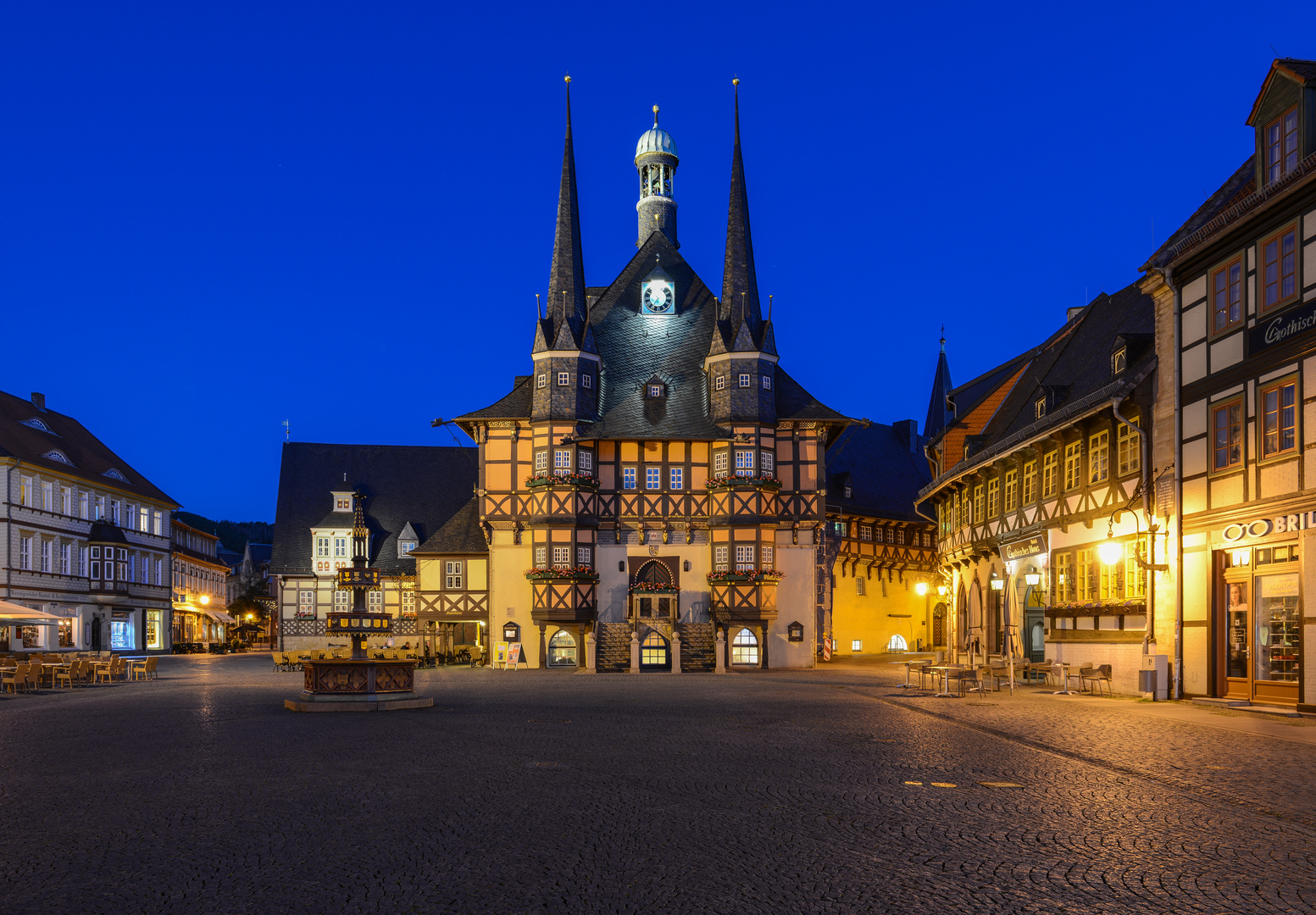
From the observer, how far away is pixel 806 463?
44406 mm

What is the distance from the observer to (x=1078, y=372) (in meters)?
29.3

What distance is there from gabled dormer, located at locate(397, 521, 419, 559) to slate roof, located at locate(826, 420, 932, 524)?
21721 mm

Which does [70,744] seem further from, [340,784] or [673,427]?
[673,427]

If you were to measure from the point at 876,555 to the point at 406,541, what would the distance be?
24967 mm

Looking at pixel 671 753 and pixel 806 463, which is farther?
pixel 806 463

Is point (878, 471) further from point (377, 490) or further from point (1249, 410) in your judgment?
point (1249, 410)

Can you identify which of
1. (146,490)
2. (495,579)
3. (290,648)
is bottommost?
(290,648)

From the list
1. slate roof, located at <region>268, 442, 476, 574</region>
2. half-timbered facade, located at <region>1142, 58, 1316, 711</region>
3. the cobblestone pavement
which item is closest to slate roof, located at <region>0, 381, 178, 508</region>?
slate roof, located at <region>268, 442, 476, 574</region>

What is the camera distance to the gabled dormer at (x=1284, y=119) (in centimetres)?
1911

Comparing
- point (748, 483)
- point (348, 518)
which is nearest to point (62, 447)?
point (348, 518)

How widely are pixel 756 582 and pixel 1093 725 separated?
24965mm

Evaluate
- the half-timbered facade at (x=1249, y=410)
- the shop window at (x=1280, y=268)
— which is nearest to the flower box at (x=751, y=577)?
the half-timbered facade at (x=1249, y=410)

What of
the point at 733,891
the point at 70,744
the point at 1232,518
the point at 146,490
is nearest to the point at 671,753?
the point at 733,891

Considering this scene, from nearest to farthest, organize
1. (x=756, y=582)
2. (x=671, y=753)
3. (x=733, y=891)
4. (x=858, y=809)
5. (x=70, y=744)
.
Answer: (x=733, y=891) → (x=858, y=809) → (x=671, y=753) → (x=70, y=744) → (x=756, y=582)
